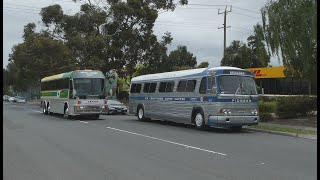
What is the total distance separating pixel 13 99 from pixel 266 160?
82.2m

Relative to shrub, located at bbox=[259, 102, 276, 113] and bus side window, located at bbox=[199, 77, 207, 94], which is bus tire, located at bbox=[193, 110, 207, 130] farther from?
shrub, located at bbox=[259, 102, 276, 113]

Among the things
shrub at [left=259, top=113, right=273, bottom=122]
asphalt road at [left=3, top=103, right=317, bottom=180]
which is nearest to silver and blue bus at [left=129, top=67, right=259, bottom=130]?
asphalt road at [left=3, top=103, right=317, bottom=180]

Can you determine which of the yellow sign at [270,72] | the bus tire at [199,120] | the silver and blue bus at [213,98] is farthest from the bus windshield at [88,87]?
the yellow sign at [270,72]

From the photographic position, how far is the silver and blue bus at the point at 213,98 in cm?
1872

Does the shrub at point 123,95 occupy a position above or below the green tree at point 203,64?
below

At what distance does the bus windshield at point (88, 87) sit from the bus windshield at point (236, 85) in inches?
412

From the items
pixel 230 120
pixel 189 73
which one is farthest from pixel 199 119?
pixel 189 73

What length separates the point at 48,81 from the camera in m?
34.3

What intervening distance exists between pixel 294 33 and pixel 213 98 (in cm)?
712

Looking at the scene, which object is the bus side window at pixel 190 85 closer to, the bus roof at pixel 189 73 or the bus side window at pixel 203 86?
the bus roof at pixel 189 73

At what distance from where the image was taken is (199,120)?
65.1 feet

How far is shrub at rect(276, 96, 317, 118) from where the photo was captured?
81.8 ft

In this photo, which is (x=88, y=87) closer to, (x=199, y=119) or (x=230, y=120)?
(x=199, y=119)

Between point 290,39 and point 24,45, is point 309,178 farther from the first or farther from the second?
point 24,45
